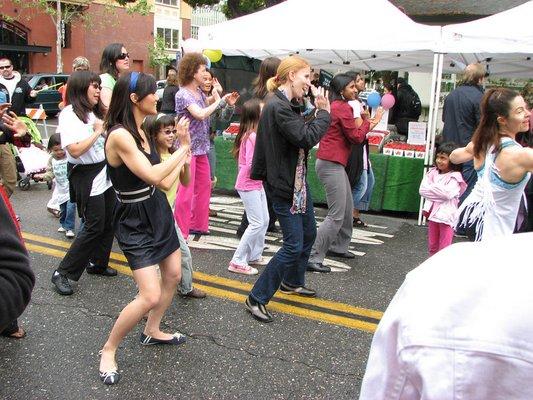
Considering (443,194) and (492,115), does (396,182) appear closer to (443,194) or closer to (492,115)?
(443,194)

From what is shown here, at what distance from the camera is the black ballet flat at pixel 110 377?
3133 millimetres

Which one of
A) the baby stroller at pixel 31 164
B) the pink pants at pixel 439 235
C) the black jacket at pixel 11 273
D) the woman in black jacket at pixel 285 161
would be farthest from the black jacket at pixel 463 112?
the black jacket at pixel 11 273

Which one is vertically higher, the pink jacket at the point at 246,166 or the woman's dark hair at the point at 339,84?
the woman's dark hair at the point at 339,84

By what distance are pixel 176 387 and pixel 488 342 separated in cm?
255

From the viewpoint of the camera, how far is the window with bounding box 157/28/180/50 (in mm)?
43625

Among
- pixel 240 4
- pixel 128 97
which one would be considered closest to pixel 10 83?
pixel 128 97

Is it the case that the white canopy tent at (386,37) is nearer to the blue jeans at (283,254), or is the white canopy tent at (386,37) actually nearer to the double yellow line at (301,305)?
the double yellow line at (301,305)

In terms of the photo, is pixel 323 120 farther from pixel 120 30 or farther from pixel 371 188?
pixel 120 30

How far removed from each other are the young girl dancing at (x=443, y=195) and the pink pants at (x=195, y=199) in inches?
85.6

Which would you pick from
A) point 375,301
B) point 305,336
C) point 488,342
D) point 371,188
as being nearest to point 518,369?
point 488,342

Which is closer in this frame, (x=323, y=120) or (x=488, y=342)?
(x=488, y=342)

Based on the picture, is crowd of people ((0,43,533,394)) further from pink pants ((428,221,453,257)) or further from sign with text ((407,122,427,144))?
sign with text ((407,122,427,144))

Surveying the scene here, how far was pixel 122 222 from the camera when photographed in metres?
3.32

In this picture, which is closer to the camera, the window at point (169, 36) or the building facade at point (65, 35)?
the building facade at point (65, 35)
